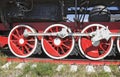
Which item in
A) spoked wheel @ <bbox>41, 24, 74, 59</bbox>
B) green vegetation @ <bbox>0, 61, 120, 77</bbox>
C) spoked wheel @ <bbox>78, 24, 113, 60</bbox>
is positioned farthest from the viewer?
spoked wheel @ <bbox>41, 24, 74, 59</bbox>

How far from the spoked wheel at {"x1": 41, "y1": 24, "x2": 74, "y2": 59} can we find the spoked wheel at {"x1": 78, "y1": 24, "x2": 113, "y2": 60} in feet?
0.87

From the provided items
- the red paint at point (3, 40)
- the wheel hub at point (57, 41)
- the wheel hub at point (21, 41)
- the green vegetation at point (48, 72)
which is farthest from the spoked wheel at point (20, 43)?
the green vegetation at point (48, 72)

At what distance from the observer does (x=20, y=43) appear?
23.1 ft

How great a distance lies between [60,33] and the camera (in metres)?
6.66

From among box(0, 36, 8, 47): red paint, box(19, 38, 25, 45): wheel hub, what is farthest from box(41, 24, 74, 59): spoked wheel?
box(0, 36, 8, 47): red paint

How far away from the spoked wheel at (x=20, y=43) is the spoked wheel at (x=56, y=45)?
11.3 inches

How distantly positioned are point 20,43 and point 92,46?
5.20 feet

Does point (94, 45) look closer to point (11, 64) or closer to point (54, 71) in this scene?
point (54, 71)

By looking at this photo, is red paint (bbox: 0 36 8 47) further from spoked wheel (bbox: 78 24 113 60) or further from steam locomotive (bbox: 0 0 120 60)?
spoked wheel (bbox: 78 24 113 60)

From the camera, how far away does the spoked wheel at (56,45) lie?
6832mm

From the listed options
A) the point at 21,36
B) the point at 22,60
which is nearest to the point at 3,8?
the point at 21,36

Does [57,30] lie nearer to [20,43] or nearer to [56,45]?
[56,45]

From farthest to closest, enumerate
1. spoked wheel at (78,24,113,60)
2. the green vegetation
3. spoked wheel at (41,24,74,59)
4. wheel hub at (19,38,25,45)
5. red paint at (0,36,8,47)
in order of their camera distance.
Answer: red paint at (0,36,8,47), wheel hub at (19,38,25,45), spoked wheel at (41,24,74,59), spoked wheel at (78,24,113,60), the green vegetation

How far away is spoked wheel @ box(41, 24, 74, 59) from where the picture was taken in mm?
6832
